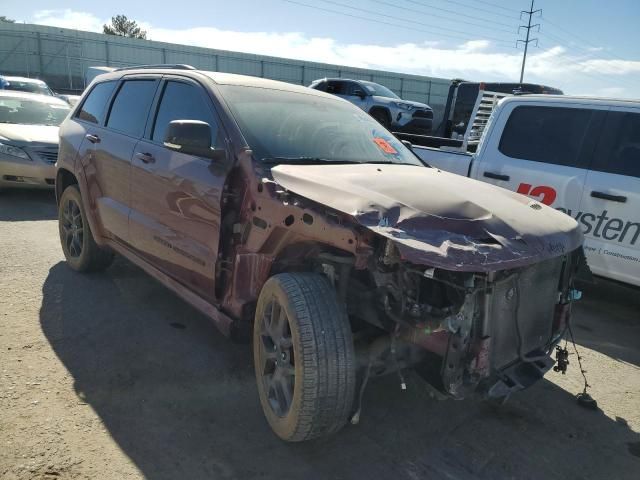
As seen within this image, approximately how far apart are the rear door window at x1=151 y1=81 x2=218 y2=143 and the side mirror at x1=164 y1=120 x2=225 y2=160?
19 cm

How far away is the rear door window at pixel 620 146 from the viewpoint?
14.6ft

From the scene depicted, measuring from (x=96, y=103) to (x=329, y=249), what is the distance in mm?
3351

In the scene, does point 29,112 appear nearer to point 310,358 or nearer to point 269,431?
point 269,431

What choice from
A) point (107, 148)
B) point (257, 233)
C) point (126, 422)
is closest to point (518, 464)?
point (257, 233)

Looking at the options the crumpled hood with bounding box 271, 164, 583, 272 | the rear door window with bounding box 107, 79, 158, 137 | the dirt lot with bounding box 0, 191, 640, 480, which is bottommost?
the dirt lot with bounding box 0, 191, 640, 480

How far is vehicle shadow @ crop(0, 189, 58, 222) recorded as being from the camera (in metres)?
7.23

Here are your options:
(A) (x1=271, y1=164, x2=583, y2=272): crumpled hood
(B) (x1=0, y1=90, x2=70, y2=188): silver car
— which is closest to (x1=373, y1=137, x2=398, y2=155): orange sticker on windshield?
(A) (x1=271, y1=164, x2=583, y2=272): crumpled hood

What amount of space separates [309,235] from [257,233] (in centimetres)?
43

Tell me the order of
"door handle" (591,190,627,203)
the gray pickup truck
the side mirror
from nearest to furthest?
the side mirror
"door handle" (591,190,627,203)
the gray pickup truck

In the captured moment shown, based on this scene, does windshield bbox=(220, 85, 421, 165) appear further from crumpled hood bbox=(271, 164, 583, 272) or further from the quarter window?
the quarter window

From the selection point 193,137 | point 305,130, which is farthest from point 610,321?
point 193,137

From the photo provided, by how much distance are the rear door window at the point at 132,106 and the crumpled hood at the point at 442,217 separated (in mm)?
1643

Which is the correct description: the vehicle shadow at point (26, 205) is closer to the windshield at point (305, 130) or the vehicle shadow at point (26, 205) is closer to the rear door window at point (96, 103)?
the rear door window at point (96, 103)

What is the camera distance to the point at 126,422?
2830 millimetres
